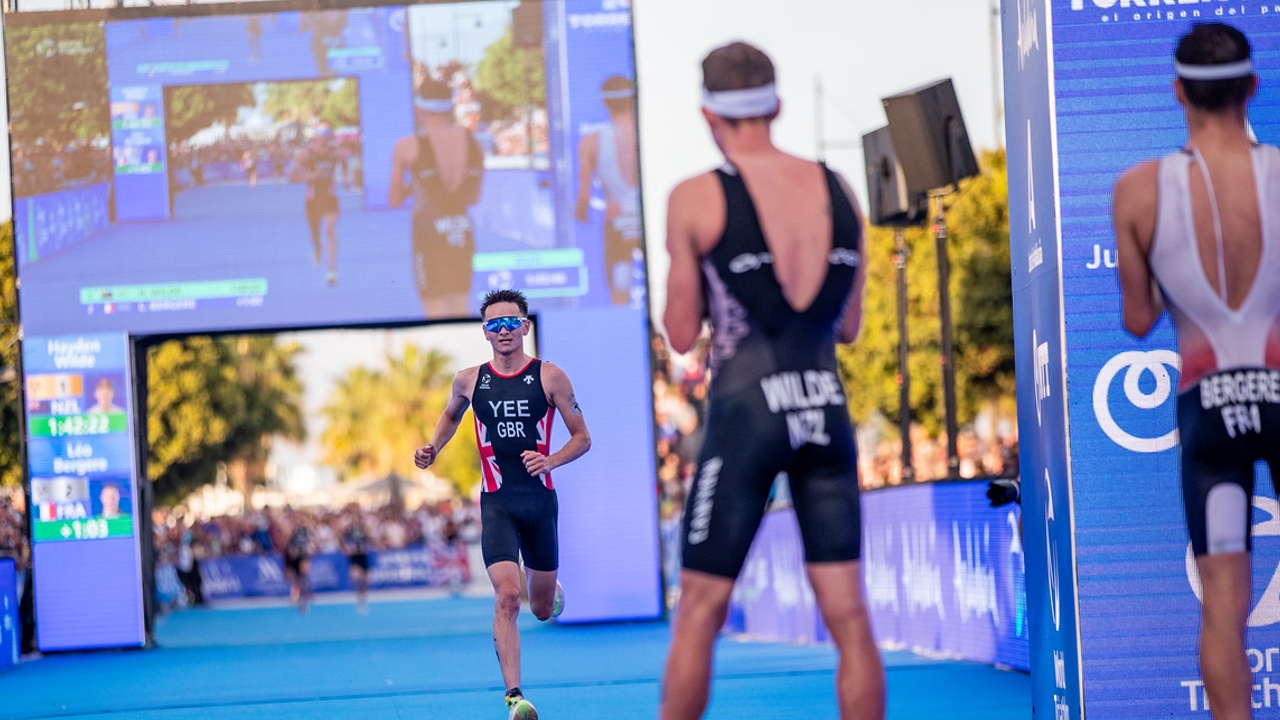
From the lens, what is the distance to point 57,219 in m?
19.9

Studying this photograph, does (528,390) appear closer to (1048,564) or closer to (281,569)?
(1048,564)

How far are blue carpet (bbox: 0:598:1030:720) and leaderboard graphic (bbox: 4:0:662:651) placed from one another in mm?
1956

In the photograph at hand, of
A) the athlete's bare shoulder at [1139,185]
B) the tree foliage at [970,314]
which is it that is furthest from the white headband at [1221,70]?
the tree foliage at [970,314]

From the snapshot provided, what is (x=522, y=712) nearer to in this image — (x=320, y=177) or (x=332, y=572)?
(x=320, y=177)

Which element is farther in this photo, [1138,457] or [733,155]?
[1138,457]

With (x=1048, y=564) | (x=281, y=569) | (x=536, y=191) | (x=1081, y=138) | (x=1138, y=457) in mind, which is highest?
(x=536, y=191)

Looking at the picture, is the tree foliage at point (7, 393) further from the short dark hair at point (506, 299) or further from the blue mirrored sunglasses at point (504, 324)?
the blue mirrored sunglasses at point (504, 324)

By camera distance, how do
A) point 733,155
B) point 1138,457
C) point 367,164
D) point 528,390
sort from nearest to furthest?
point 733,155
point 1138,457
point 528,390
point 367,164

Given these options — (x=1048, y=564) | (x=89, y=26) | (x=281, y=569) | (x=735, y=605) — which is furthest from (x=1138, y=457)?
(x=281, y=569)

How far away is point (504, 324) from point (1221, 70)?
14.8 feet

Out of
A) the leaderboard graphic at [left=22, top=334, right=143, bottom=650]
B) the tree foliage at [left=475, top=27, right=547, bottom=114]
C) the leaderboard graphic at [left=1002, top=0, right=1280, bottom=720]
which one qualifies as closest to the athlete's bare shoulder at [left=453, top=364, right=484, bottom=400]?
the leaderboard graphic at [left=1002, top=0, right=1280, bottom=720]

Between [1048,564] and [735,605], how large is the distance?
43.1 ft

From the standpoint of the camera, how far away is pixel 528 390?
29.4 ft

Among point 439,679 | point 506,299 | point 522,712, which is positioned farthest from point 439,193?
point 522,712
